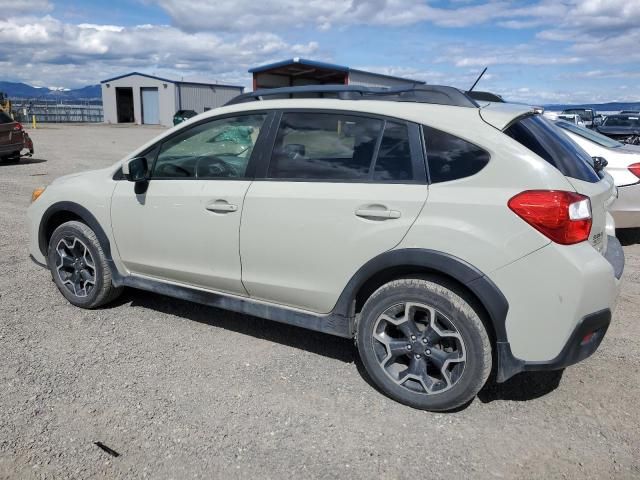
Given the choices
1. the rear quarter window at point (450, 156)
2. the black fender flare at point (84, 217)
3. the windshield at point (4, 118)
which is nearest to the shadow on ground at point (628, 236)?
the rear quarter window at point (450, 156)

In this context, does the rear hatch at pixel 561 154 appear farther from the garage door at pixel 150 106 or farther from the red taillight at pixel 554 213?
the garage door at pixel 150 106

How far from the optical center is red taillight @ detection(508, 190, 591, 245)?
8.63 ft

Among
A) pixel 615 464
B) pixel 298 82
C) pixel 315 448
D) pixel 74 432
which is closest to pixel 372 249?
pixel 315 448

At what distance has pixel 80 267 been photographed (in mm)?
4363

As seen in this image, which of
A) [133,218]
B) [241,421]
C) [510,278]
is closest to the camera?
[510,278]

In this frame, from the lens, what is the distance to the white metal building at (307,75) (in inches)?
1055

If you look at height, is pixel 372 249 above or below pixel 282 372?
above

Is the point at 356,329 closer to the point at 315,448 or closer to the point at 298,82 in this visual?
the point at 315,448

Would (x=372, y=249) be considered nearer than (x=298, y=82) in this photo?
Yes

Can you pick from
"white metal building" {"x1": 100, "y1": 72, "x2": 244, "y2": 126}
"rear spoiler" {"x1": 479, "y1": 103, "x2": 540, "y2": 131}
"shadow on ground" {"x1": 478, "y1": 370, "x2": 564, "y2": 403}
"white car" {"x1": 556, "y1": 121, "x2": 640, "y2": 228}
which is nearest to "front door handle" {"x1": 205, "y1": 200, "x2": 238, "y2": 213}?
"rear spoiler" {"x1": 479, "y1": 103, "x2": 540, "y2": 131}

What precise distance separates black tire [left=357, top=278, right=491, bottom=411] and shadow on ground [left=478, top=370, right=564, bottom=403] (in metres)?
0.39

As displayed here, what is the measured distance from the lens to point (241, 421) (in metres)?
2.93

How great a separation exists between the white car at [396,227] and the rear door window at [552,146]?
14 millimetres

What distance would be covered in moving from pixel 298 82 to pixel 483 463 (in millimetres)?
30108
